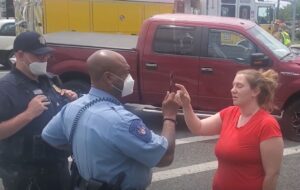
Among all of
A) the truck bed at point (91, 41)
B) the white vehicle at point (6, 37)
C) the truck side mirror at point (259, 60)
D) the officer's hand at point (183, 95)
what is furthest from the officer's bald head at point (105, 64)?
the white vehicle at point (6, 37)

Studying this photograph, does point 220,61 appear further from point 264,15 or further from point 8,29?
point 264,15

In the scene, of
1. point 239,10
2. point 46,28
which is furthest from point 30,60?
point 239,10

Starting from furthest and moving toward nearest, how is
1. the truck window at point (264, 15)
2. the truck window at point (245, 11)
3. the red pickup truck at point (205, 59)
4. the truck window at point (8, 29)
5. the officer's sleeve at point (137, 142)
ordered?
1. the truck window at point (245, 11)
2. the truck window at point (264, 15)
3. the truck window at point (8, 29)
4. the red pickup truck at point (205, 59)
5. the officer's sleeve at point (137, 142)

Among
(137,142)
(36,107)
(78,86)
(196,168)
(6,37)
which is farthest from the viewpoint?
(6,37)

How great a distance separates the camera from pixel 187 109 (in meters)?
3.43

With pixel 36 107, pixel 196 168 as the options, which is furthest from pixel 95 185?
pixel 196 168

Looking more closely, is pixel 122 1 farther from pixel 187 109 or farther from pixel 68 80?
pixel 187 109

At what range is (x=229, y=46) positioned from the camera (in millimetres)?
7961

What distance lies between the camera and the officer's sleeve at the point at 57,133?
8.48ft

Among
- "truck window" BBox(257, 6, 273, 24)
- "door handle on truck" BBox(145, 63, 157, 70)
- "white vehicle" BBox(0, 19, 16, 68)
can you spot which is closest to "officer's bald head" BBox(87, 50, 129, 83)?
"door handle on truck" BBox(145, 63, 157, 70)

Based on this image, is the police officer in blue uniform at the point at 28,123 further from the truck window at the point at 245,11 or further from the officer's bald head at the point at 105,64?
the truck window at the point at 245,11

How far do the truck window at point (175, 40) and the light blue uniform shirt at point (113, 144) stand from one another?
571 cm

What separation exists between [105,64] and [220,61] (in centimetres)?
570

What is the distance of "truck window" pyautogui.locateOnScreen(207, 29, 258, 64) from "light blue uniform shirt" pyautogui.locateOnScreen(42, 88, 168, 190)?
18.6 feet
